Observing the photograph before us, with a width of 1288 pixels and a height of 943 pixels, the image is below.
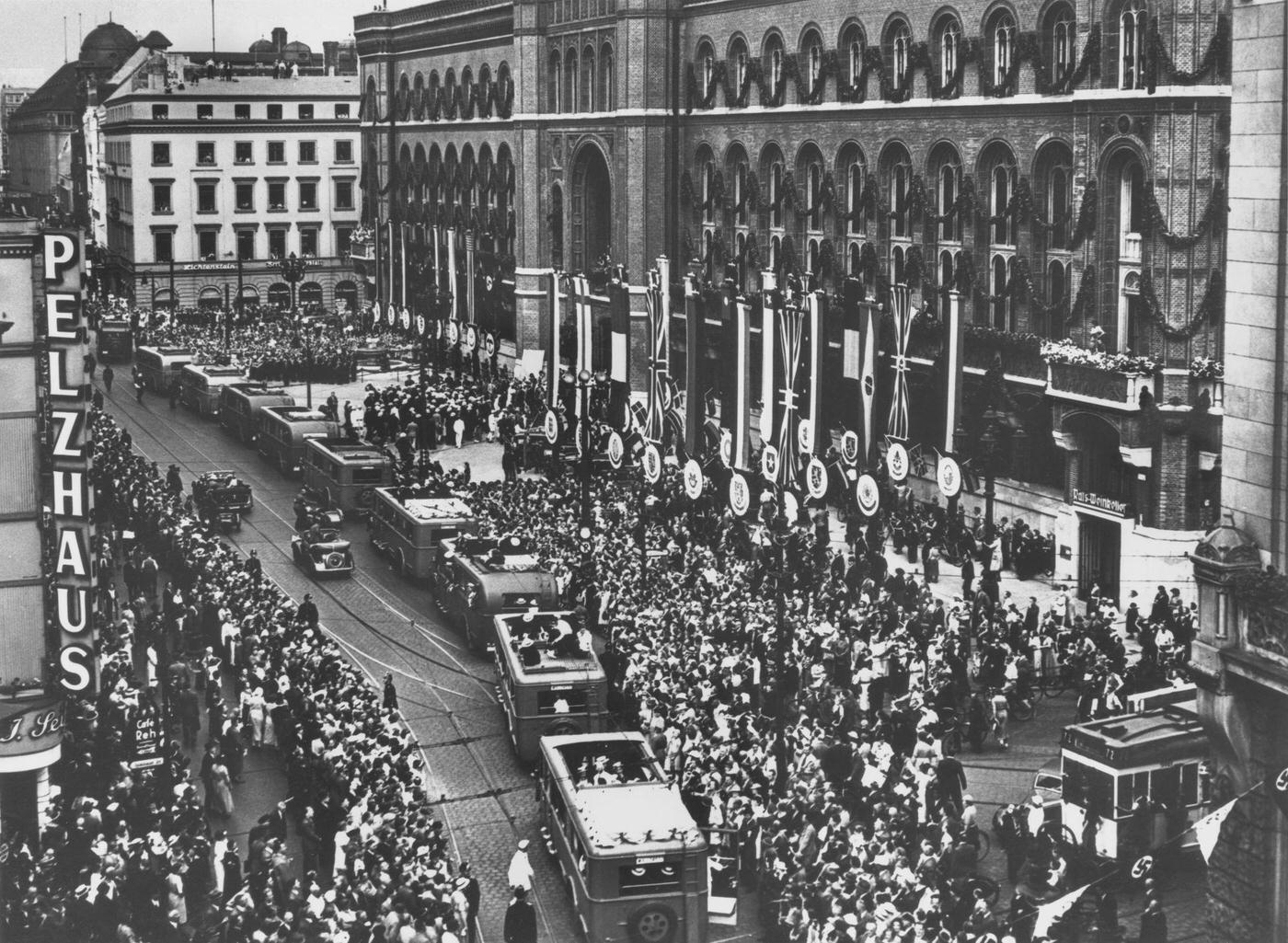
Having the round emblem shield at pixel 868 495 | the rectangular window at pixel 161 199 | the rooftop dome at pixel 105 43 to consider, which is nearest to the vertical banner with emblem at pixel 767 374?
the round emblem shield at pixel 868 495

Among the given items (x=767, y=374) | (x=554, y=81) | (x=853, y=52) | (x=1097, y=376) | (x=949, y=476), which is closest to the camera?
(x=949, y=476)

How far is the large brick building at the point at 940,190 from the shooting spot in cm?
4359

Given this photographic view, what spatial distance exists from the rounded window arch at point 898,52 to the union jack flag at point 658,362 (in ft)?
31.5

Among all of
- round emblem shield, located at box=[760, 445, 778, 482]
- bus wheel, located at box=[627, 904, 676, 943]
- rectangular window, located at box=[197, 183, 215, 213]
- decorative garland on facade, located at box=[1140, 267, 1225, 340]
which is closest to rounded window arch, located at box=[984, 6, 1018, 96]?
decorative garland on facade, located at box=[1140, 267, 1225, 340]

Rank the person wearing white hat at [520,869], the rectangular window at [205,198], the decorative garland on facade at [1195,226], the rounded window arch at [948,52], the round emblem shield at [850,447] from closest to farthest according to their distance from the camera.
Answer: the person wearing white hat at [520,869] < the decorative garland on facade at [1195,226] < the round emblem shield at [850,447] < the rounded window arch at [948,52] < the rectangular window at [205,198]

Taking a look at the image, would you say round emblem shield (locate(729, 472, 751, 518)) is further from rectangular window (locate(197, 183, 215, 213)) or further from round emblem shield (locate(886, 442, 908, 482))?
rectangular window (locate(197, 183, 215, 213))

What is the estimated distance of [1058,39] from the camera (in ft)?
161

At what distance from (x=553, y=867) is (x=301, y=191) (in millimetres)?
77771

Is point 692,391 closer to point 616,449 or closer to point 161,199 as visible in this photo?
point 616,449

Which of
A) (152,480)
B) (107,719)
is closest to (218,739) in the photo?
(107,719)

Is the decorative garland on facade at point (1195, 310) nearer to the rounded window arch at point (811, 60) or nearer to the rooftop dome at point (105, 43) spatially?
the rounded window arch at point (811, 60)

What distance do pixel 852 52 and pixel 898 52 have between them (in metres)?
2.90

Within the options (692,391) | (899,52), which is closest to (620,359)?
(692,391)

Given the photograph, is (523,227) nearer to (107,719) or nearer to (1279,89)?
(107,719)
